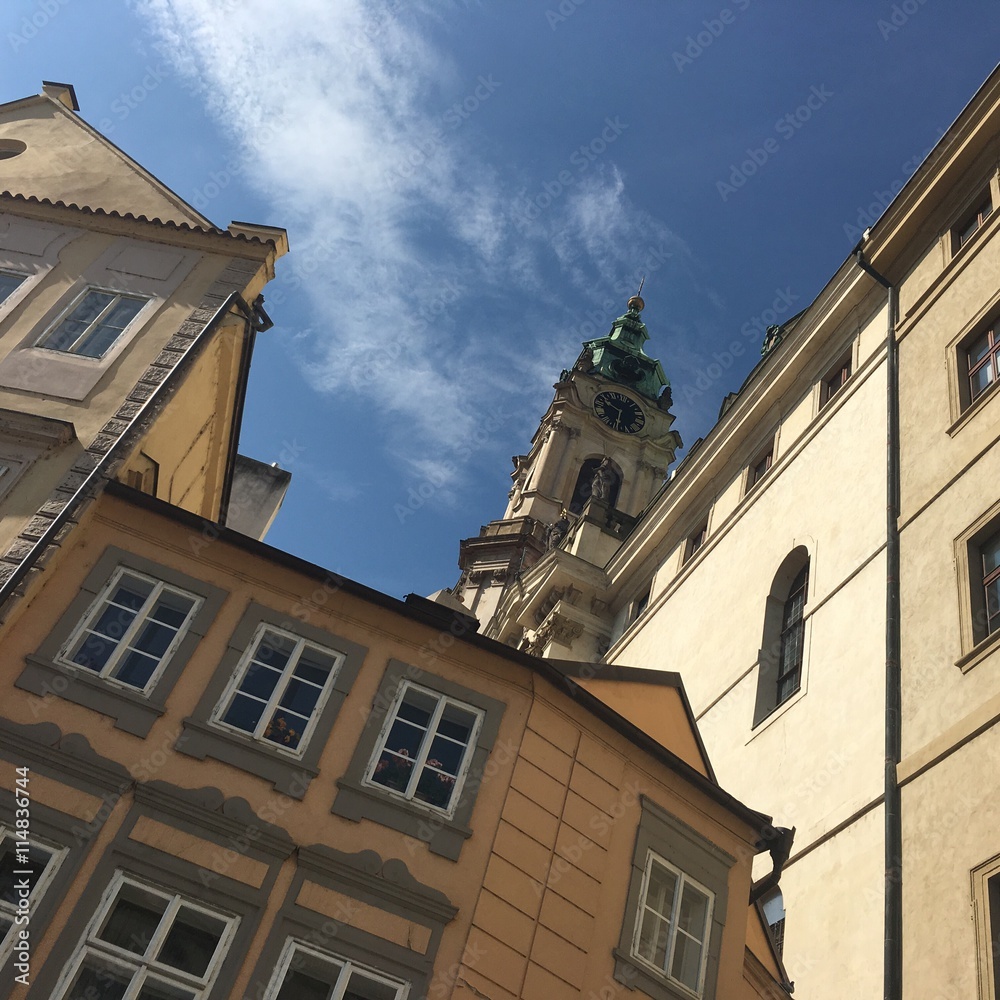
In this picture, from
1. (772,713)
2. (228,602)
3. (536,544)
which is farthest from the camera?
(536,544)

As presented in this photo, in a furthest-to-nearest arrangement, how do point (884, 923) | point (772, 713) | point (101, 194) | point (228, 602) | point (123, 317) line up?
point (772, 713) < point (101, 194) < point (123, 317) < point (884, 923) < point (228, 602)

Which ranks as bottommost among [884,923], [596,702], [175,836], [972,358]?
[175,836]

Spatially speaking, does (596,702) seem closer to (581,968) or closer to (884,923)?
(581,968)

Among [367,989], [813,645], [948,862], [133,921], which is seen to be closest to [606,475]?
[813,645]

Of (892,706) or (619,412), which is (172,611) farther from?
(619,412)

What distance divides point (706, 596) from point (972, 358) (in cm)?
807

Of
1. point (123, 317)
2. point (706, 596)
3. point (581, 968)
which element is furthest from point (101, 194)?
point (706, 596)

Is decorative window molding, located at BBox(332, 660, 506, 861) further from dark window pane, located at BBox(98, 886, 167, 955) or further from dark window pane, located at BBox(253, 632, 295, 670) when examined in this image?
dark window pane, located at BBox(98, 886, 167, 955)

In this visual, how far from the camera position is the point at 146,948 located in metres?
8.31

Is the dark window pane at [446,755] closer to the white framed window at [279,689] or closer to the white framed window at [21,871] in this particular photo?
the white framed window at [279,689]

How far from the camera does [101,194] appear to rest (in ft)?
50.5

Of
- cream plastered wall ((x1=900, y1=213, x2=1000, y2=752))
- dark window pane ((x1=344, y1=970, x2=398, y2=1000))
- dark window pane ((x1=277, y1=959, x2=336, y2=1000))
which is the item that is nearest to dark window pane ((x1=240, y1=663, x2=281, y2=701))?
dark window pane ((x1=277, y1=959, x2=336, y2=1000))

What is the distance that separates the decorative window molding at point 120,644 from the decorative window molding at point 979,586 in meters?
8.24

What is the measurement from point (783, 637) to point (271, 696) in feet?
34.8
